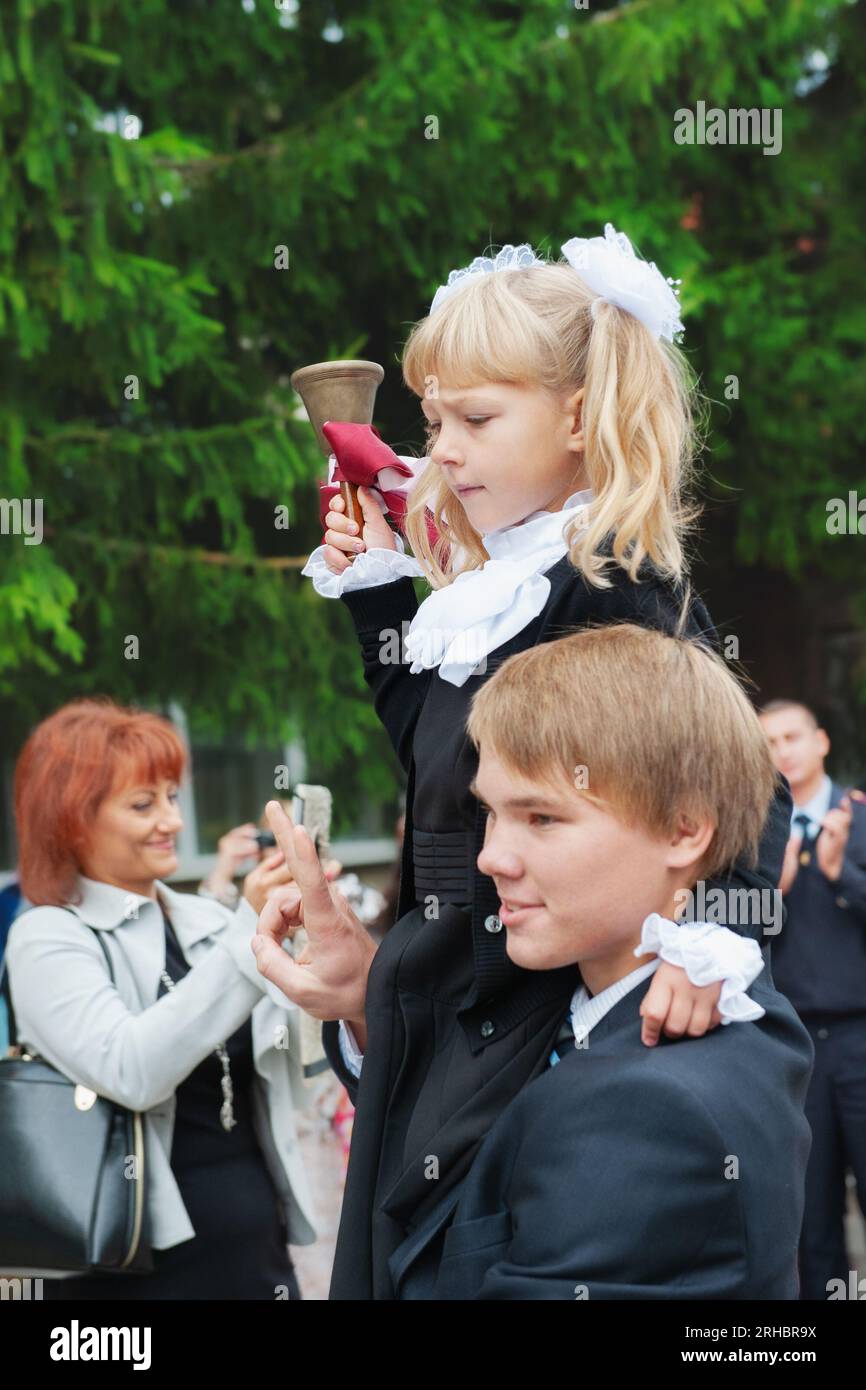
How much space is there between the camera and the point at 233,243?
648 cm

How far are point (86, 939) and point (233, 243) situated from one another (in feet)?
12.5

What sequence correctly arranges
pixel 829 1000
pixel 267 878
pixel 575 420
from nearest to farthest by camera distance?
pixel 575 420 → pixel 267 878 → pixel 829 1000

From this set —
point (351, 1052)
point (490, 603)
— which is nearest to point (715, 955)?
point (490, 603)

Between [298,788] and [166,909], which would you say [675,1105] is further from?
[166,909]

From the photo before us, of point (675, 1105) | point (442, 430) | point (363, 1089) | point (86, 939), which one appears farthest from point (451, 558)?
point (86, 939)

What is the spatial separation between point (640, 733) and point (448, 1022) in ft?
1.67

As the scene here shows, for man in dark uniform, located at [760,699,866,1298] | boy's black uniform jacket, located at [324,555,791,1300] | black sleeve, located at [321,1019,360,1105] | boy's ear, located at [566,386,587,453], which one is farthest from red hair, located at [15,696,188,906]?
man in dark uniform, located at [760,699,866,1298]

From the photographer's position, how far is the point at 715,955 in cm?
173

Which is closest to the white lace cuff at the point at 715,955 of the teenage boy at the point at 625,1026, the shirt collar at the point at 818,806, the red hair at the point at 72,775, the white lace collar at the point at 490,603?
the teenage boy at the point at 625,1026

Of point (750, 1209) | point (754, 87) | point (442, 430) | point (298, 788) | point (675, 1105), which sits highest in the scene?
point (754, 87)

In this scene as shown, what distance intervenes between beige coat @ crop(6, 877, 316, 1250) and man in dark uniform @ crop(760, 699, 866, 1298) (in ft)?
7.16

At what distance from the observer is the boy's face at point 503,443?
6.95 ft

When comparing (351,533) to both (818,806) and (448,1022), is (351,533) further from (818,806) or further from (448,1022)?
(818,806)

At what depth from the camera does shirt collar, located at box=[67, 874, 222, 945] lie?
361 cm
